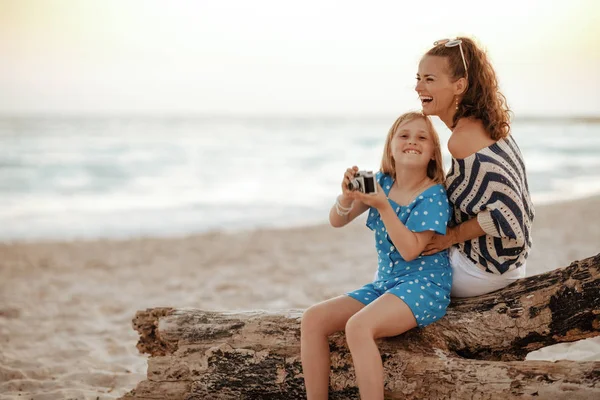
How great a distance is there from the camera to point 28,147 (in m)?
25.9

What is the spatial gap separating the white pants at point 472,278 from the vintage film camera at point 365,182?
2.09ft

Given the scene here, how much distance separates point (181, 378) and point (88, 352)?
1.90 metres

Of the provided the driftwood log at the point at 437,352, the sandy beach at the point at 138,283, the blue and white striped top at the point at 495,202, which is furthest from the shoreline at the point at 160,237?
the blue and white striped top at the point at 495,202

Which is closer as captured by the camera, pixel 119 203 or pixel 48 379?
pixel 48 379

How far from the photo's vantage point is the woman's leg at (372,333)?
104 inches

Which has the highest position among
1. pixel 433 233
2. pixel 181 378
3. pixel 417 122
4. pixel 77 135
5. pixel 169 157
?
pixel 77 135

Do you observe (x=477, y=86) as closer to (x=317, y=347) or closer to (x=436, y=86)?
(x=436, y=86)

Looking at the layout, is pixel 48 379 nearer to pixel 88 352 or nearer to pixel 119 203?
pixel 88 352

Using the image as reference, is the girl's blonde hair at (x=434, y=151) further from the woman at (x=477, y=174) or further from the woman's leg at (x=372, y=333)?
the woman's leg at (x=372, y=333)

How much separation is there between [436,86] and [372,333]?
4.22 ft

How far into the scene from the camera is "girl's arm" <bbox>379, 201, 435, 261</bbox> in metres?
2.87

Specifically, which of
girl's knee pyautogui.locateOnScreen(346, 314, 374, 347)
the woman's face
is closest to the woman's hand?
girl's knee pyautogui.locateOnScreen(346, 314, 374, 347)

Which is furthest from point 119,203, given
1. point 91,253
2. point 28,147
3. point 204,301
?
point 28,147

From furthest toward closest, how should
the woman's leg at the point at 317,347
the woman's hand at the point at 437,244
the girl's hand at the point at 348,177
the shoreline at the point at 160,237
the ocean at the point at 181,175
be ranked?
→ the ocean at the point at 181,175 → the shoreline at the point at 160,237 → the woman's hand at the point at 437,244 → the girl's hand at the point at 348,177 → the woman's leg at the point at 317,347
